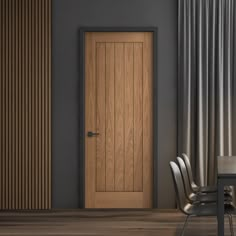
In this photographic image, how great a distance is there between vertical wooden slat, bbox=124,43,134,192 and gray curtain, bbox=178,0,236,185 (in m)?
0.59

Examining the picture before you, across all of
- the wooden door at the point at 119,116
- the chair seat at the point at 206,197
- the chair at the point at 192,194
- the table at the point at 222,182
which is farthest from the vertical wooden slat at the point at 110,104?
the table at the point at 222,182

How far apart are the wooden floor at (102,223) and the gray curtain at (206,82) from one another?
842mm

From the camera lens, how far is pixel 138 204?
24.3 feet

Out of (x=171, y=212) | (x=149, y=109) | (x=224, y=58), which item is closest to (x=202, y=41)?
(x=224, y=58)

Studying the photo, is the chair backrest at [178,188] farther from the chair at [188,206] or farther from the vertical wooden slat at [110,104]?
the vertical wooden slat at [110,104]

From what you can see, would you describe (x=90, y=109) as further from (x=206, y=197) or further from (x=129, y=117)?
(x=206, y=197)

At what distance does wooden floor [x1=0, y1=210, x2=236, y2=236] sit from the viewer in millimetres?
5910

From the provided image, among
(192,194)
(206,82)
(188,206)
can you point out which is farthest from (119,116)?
(188,206)

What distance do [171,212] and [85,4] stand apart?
2.76 metres

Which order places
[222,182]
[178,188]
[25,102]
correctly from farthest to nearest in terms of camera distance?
[25,102]
[178,188]
[222,182]

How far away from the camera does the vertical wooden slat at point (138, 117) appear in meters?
7.41

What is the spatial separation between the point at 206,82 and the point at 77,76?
5.21 ft

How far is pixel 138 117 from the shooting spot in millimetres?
7422

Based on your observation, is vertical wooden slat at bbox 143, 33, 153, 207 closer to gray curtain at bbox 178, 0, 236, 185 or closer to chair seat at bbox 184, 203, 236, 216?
→ gray curtain at bbox 178, 0, 236, 185
